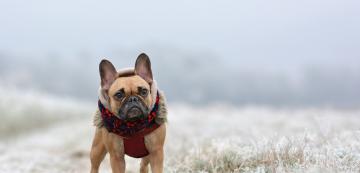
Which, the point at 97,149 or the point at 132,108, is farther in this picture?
the point at 97,149

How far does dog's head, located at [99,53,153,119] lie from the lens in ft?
17.0

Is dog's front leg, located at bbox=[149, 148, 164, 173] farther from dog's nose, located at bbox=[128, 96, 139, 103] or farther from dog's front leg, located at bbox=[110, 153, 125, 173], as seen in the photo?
dog's nose, located at bbox=[128, 96, 139, 103]

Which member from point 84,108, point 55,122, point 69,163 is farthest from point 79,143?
point 84,108

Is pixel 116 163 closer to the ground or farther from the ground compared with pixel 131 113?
closer to the ground

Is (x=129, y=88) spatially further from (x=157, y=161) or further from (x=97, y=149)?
(x=97, y=149)

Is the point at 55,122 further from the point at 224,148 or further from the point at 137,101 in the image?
the point at 137,101

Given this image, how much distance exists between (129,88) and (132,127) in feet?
1.44

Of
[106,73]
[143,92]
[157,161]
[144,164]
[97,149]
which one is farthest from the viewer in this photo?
[144,164]

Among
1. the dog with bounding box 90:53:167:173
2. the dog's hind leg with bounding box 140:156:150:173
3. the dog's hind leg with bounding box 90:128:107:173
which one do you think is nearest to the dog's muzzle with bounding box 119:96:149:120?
the dog with bounding box 90:53:167:173

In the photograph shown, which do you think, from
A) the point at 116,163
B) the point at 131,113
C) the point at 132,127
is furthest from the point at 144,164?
the point at 131,113

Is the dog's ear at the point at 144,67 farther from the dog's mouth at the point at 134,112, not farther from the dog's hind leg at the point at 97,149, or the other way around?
the dog's hind leg at the point at 97,149

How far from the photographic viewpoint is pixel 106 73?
545 cm

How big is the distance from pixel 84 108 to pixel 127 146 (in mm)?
23516

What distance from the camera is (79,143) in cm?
1594
